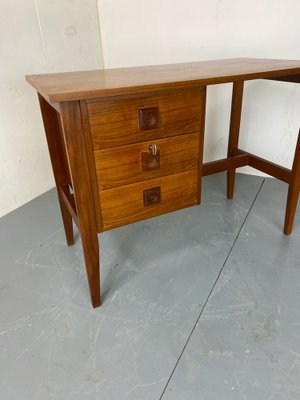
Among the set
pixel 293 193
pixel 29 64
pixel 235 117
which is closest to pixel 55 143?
pixel 29 64

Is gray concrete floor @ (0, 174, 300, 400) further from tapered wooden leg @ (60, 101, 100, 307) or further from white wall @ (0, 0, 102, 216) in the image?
white wall @ (0, 0, 102, 216)

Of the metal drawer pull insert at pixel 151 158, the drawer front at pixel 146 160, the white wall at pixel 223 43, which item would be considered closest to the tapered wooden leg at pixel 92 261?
the drawer front at pixel 146 160

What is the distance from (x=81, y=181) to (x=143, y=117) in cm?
28

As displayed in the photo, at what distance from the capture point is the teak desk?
3.06 ft

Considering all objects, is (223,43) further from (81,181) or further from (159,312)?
(159,312)

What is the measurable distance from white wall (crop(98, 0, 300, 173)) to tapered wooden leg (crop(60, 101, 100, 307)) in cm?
146

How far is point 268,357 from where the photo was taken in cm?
104

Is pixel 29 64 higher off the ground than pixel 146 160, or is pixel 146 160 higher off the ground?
pixel 29 64

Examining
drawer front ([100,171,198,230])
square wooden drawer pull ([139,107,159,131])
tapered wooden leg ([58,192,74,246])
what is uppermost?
square wooden drawer pull ([139,107,159,131])

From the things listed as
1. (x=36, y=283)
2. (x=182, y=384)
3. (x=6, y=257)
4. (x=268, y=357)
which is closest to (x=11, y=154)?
(x=6, y=257)

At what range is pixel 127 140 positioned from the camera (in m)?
1.02

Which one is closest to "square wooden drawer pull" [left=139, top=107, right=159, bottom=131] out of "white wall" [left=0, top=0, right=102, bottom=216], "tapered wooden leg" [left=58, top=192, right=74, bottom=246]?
"tapered wooden leg" [left=58, top=192, right=74, bottom=246]

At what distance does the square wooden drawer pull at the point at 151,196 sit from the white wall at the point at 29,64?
109cm

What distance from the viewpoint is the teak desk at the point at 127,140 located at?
0.93 meters
